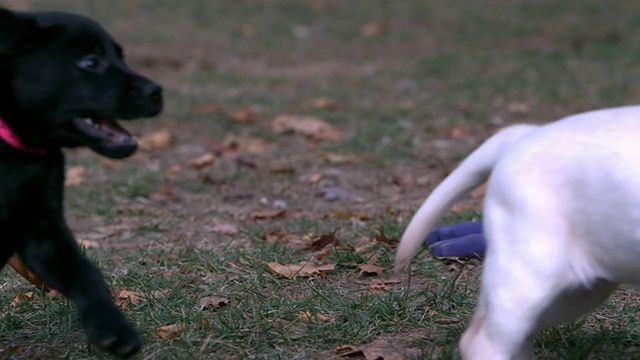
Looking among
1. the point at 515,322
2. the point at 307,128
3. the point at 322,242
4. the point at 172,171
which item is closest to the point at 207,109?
the point at 307,128

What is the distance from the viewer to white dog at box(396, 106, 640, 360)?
261cm

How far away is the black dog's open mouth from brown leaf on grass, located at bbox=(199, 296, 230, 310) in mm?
665

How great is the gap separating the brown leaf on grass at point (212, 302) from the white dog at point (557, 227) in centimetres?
116

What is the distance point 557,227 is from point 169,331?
135 centimetres

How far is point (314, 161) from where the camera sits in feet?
22.2

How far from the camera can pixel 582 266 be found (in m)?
2.66

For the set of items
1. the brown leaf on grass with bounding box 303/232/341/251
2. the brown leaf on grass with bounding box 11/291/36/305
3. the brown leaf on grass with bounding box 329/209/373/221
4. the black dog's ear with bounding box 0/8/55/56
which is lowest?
the brown leaf on grass with bounding box 329/209/373/221

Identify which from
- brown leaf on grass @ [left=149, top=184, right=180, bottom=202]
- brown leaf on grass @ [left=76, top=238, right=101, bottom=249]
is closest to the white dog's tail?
brown leaf on grass @ [left=76, top=238, right=101, bottom=249]

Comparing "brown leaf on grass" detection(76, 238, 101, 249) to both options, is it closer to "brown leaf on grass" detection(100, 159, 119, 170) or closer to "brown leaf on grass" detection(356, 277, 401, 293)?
"brown leaf on grass" detection(356, 277, 401, 293)

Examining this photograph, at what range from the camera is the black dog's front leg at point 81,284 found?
2.91 m

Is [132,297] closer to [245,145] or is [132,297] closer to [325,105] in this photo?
[245,145]

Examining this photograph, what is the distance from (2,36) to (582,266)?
182cm

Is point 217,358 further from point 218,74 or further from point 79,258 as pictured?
point 218,74

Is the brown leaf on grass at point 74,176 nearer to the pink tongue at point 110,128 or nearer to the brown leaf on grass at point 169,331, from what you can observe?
the pink tongue at point 110,128
